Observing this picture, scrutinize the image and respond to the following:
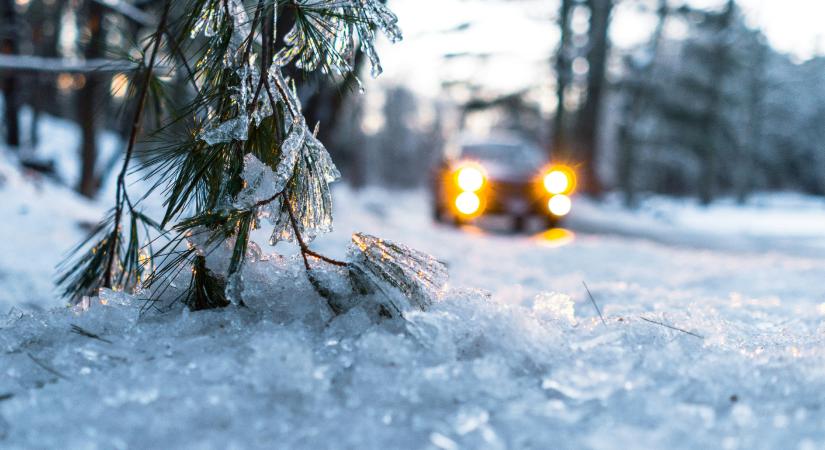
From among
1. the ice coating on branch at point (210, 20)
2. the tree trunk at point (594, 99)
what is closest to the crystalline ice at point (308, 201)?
the ice coating on branch at point (210, 20)

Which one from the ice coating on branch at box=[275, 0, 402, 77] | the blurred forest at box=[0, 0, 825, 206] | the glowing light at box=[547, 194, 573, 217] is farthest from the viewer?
the glowing light at box=[547, 194, 573, 217]

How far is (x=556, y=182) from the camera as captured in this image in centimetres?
829

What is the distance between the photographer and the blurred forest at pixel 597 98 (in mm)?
4898

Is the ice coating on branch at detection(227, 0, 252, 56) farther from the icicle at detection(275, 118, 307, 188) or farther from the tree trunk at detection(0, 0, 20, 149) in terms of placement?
the tree trunk at detection(0, 0, 20, 149)

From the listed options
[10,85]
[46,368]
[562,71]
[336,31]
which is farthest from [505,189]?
[10,85]

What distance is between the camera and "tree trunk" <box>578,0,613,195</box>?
1396 cm

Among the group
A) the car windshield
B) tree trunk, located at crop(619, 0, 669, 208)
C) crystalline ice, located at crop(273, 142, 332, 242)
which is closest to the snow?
crystalline ice, located at crop(273, 142, 332, 242)

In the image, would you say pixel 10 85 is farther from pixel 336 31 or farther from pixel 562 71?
pixel 562 71

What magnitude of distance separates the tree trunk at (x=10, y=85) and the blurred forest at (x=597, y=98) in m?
0.02

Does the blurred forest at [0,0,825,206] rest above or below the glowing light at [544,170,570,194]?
above

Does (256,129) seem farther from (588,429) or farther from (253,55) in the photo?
(588,429)

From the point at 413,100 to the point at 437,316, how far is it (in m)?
60.2

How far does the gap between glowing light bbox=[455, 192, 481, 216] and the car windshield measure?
0.85 metres

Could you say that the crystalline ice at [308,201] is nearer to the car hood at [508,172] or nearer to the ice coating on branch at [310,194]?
the ice coating on branch at [310,194]
